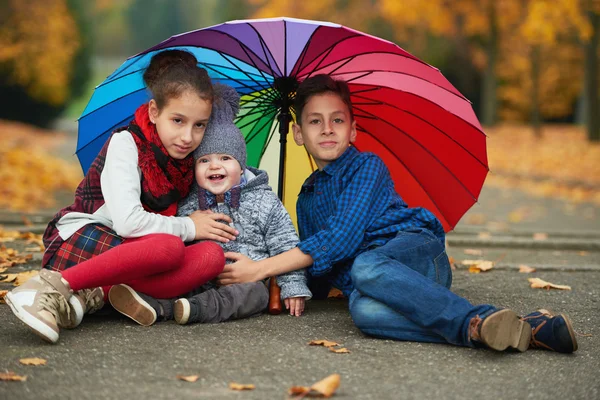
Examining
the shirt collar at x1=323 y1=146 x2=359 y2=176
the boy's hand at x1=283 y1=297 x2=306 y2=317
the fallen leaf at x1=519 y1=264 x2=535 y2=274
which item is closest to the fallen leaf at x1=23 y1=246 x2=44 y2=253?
the boy's hand at x1=283 y1=297 x2=306 y2=317

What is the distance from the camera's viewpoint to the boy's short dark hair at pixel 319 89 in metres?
3.63

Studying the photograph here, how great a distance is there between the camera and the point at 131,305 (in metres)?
3.19

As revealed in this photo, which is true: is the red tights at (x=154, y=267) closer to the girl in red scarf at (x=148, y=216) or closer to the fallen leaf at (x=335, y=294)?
the girl in red scarf at (x=148, y=216)

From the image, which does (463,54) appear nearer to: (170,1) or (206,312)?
(206,312)

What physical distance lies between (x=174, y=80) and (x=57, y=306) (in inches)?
44.9

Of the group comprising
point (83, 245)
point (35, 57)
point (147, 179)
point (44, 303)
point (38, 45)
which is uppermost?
point (38, 45)

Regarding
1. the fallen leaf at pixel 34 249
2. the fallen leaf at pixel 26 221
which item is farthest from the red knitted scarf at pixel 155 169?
the fallen leaf at pixel 26 221

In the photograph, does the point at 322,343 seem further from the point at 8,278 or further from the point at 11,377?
the point at 8,278

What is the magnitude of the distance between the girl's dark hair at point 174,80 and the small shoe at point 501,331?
159 cm

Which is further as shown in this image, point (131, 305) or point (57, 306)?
point (131, 305)

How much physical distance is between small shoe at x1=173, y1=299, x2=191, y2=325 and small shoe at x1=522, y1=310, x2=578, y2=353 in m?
1.44

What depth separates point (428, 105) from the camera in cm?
382

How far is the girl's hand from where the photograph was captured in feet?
11.2

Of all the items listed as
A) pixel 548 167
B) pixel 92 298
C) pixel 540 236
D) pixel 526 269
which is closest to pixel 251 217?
pixel 92 298
